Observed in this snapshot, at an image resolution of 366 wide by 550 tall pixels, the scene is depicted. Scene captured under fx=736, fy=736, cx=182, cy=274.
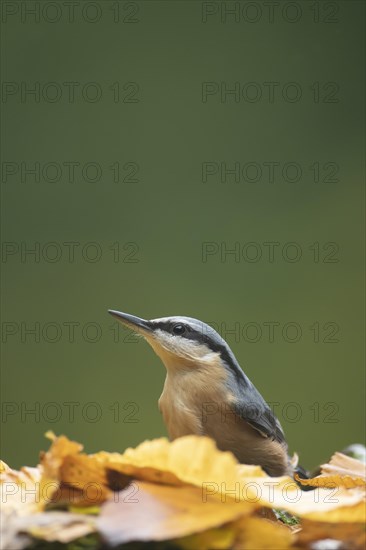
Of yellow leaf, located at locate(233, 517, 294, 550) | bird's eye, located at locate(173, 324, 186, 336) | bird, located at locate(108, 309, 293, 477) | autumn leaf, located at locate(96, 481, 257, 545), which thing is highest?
bird's eye, located at locate(173, 324, 186, 336)

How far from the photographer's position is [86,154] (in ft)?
11.2

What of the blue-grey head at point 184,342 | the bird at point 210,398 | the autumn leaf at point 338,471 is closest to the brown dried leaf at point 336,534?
the autumn leaf at point 338,471

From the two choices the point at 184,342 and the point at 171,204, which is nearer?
the point at 184,342

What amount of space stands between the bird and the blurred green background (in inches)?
74.9

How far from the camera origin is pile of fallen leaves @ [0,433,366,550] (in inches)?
12.6

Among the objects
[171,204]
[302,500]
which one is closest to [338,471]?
[302,500]

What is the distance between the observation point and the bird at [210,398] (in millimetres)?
1113

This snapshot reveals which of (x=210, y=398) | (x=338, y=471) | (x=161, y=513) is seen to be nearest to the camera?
(x=161, y=513)

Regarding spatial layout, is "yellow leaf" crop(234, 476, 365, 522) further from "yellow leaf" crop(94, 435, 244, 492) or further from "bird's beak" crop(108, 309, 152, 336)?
"bird's beak" crop(108, 309, 152, 336)

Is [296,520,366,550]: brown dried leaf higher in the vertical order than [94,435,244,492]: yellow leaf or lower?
lower

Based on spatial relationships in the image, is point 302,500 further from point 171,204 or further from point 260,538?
point 171,204

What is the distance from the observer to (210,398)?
1.14 m

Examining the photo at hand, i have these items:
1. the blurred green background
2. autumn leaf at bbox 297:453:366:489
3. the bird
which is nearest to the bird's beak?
the bird

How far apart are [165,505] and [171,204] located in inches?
124
